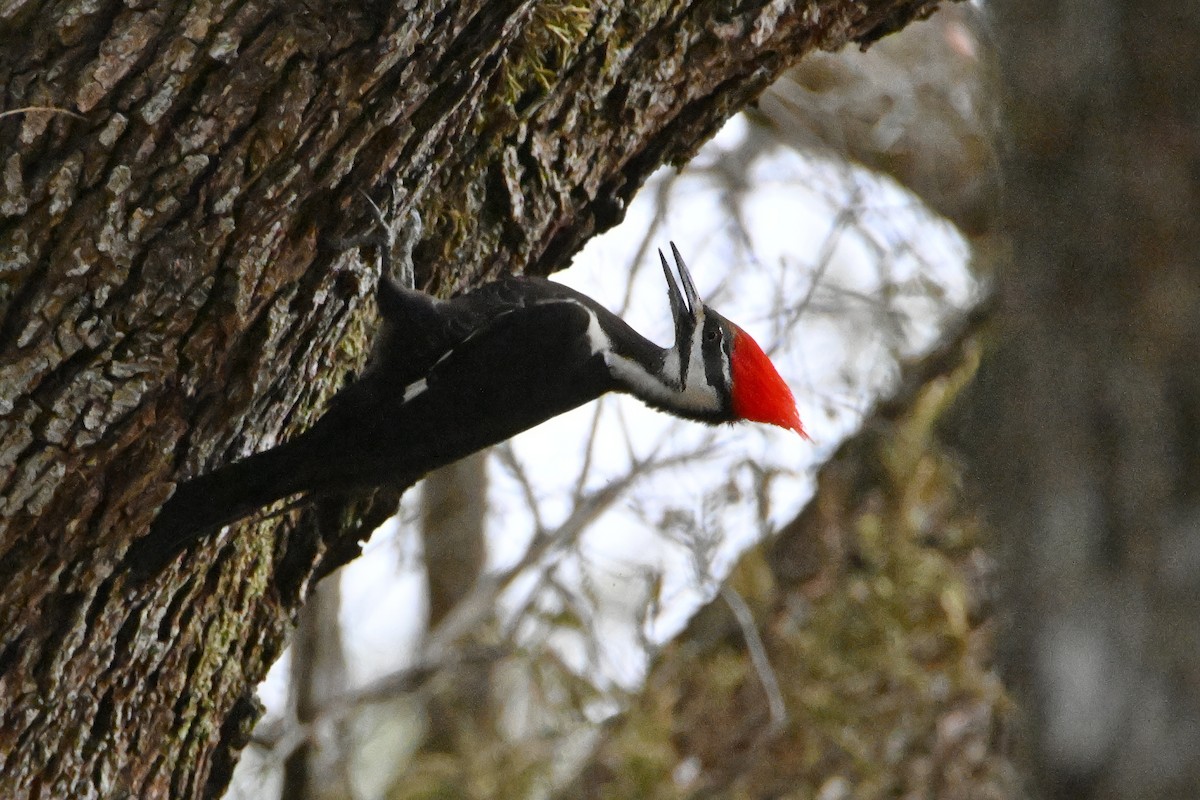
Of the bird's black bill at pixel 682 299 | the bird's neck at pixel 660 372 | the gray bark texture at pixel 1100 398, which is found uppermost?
the bird's black bill at pixel 682 299

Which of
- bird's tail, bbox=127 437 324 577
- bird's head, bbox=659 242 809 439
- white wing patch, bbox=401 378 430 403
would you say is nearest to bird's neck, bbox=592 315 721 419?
bird's head, bbox=659 242 809 439

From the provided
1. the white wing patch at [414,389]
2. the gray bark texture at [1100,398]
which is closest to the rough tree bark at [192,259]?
the white wing patch at [414,389]

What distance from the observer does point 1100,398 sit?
3.15 m

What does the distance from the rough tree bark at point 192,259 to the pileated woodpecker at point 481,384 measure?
10 cm

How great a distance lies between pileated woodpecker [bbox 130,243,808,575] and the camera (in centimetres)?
285

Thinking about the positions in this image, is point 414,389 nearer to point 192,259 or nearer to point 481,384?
point 481,384

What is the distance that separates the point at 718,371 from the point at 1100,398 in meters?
1.00

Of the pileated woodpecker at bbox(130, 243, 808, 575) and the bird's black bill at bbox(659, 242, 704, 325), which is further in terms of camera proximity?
the bird's black bill at bbox(659, 242, 704, 325)

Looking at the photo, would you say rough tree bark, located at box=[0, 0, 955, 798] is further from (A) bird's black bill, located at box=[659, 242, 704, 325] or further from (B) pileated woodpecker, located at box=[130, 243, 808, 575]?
(A) bird's black bill, located at box=[659, 242, 704, 325]

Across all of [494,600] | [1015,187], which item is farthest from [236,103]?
[494,600]

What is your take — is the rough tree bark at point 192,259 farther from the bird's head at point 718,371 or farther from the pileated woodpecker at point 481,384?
the bird's head at point 718,371

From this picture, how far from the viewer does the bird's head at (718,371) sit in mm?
3551

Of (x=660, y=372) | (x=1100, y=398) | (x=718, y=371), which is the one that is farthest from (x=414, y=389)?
(x=1100, y=398)

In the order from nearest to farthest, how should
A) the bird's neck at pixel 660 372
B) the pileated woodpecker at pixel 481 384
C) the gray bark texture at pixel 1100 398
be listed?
the pileated woodpecker at pixel 481 384
the gray bark texture at pixel 1100 398
the bird's neck at pixel 660 372
